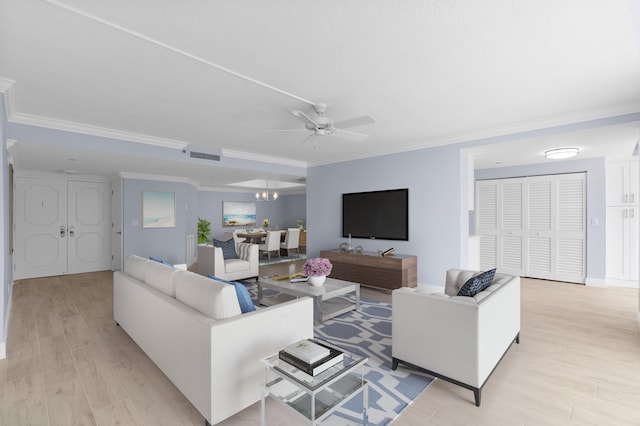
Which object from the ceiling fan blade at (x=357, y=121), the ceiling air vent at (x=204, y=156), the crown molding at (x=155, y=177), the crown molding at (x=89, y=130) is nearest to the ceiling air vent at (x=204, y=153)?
the ceiling air vent at (x=204, y=156)

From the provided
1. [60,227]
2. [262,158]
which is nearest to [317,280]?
[262,158]

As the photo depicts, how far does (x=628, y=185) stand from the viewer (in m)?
5.21

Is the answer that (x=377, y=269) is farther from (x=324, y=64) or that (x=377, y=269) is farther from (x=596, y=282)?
(x=596, y=282)

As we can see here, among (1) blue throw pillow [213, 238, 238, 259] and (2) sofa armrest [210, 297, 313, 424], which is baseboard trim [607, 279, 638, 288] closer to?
(2) sofa armrest [210, 297, 313, 424]

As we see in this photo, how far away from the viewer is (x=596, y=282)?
17.3ft

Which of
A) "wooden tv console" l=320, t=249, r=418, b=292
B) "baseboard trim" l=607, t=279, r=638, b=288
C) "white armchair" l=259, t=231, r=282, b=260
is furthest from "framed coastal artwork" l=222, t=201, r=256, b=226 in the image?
"baseboard trim" l=607, t=279, r=638, b=288

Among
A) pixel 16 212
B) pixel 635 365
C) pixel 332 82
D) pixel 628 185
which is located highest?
pixel 332 82

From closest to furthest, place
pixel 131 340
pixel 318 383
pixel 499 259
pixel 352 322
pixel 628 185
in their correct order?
pixel 318 383, pixel 131 340, pixel 352 322, pixel 628 185, pixel 499 259

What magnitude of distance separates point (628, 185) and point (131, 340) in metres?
7.65

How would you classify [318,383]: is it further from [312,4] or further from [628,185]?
[628,185]

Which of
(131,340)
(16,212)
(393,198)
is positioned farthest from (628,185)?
(16,212)

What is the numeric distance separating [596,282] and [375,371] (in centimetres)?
514

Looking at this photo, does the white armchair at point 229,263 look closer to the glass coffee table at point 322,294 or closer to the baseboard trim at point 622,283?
the glass coffee table at point 322,294

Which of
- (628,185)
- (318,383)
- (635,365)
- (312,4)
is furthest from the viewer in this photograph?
(628,185)
